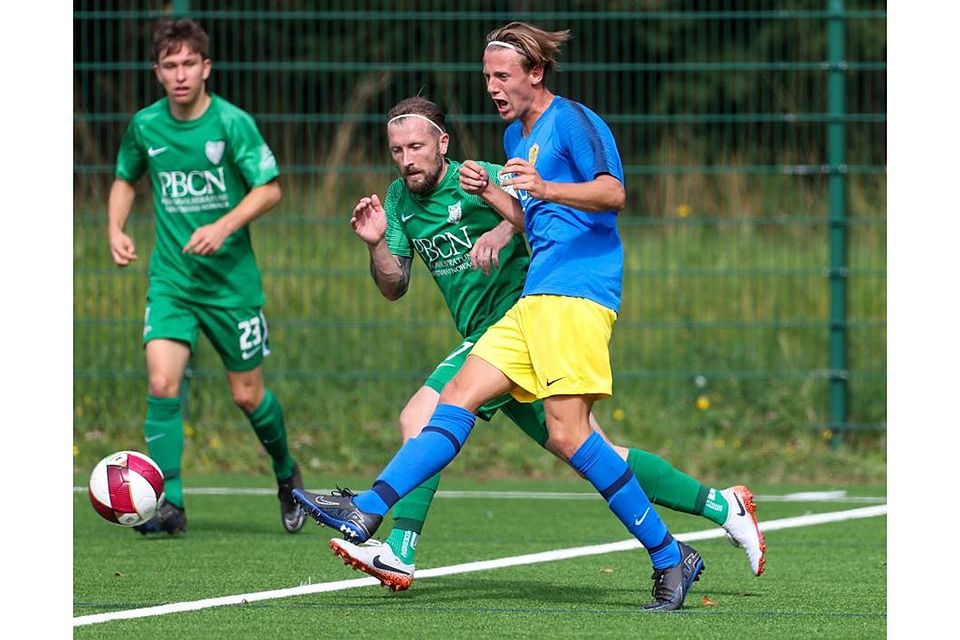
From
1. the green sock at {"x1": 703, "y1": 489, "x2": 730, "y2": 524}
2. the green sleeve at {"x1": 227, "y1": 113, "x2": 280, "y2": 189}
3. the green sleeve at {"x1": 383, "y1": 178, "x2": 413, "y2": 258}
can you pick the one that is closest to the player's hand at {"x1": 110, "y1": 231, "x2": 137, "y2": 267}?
the green sleeve at {"x1": 227, "y1": 113, "x2": 280, "y2": 189}

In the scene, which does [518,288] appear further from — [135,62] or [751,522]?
[135,62]

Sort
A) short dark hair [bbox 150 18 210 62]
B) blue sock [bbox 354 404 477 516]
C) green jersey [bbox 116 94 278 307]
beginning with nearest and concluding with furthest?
1. blue sock [bbox 354 404 477 516]
2. short dark hair [bbox 150 18 210 62]
3. green jersey [bbox 116 94 278 307]

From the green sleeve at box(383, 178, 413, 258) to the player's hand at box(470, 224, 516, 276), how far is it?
17.6 inches

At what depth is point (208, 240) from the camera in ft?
25.6

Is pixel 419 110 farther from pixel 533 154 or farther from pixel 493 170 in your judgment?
pixel 533 154

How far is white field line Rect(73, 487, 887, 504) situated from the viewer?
9.32 meters

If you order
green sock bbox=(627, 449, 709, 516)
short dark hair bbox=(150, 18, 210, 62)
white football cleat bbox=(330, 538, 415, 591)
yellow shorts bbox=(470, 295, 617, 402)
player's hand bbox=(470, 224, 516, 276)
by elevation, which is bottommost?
white football cleat bbox=(330, 538, 415, 591)

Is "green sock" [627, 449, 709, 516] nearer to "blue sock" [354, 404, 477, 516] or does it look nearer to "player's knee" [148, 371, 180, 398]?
"blue sock" [354, 404, 477, 516]

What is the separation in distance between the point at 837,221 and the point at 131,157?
435cm

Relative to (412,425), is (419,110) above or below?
above

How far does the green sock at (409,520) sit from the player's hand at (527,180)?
3.62 feet

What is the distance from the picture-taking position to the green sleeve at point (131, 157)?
8242mm

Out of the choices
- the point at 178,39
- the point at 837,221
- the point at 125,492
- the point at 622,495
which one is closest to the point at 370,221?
the point at 622,495

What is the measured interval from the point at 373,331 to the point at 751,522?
16.1 feet
